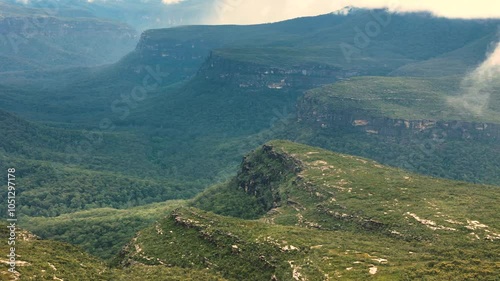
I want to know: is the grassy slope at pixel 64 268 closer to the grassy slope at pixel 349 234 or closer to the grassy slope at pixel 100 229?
the grassy slope at pixel 349 234

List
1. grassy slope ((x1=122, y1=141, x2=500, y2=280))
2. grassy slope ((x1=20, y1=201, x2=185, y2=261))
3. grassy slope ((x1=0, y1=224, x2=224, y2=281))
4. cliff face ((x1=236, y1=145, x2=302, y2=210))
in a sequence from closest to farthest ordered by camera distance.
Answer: grassy slope ((x1=0, y1=224, x2=224, y2=281)) → grassy slope ((x1=122, y1=141, x2=500, y2=280)) → cliff face ((x1=236, y1=145, x2=302, y2=210)) → grassy slope ((x1=20, y1=201, x2=185, y2=261))

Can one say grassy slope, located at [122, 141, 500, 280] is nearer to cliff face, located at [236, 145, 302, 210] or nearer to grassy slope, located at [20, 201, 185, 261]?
cliff face, located at [236, 145, 302, 210]

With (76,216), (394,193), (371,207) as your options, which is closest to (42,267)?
(371,207)

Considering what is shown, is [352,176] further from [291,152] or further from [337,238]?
[337,238]

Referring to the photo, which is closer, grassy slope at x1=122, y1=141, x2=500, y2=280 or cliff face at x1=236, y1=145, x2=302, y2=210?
grassy slope at x1=122, y1=141, x2=500, y2=280

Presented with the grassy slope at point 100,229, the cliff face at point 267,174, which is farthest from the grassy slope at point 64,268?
the grassy slope at point 100,229

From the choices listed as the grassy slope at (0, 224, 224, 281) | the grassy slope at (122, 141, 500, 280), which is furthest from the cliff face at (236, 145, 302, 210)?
the grassy slope at (0, 224, 224, 281)

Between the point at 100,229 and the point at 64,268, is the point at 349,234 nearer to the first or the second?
the point at 64,268

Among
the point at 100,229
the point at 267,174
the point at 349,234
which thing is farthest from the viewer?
the point at 100,229

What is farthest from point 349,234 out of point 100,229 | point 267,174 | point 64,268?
point 100,229
